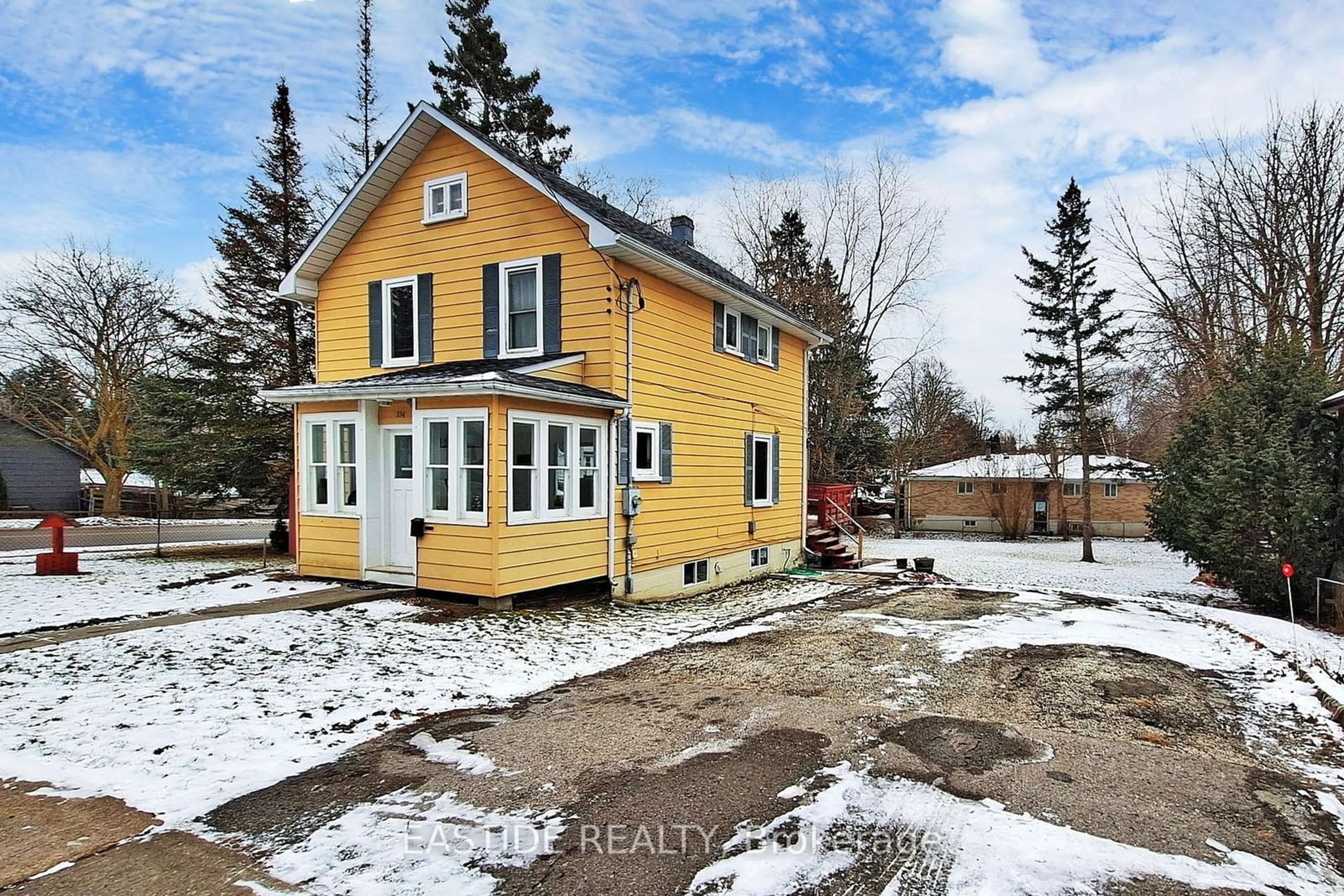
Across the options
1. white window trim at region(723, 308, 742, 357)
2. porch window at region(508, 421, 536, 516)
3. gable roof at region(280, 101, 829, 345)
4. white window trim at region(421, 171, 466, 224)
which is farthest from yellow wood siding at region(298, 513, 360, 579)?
white window trim at region(723, 308, 742, 357)

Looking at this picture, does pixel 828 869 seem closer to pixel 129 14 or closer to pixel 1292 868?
pixel 1292 868

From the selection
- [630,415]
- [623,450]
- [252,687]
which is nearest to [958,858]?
[252,687]

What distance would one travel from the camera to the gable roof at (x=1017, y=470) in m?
33.7

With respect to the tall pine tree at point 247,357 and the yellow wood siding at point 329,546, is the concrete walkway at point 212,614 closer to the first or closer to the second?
the yellow wood siding at point 329,546

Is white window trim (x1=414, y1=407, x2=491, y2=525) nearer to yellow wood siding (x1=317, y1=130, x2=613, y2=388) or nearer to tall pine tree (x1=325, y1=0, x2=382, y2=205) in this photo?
yellow wood siding (x1=317, y1=130, x2=613, y2=388)

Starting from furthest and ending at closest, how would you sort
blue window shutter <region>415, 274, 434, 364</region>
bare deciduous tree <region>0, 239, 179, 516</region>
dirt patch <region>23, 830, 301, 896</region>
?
bare deciduous tree <region>0, 239, 179, 516</region> → blue window shutter <region>415, 274, 434, 364</region> → dirt patch <region>23, 830, 301, 896</region>

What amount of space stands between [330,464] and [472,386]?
3465 mm

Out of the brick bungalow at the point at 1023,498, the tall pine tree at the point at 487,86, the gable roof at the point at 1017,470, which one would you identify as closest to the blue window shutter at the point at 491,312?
the tall pine tree at the point at 487,86

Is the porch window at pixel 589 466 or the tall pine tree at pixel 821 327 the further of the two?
the tall pine tree at pixel 821 327

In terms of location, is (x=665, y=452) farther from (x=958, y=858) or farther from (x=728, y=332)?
(x=958, y=858)

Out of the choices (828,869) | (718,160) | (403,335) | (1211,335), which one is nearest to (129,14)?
(403,335)

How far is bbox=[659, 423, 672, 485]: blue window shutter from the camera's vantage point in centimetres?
1156

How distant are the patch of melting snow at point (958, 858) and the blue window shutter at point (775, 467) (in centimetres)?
1196

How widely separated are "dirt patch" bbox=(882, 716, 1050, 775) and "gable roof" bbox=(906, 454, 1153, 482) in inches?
1234
